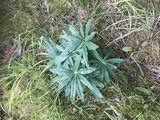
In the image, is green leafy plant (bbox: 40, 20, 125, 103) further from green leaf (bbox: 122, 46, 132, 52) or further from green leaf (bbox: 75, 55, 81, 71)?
green leaf (bbox: 122, 46, 132, 52)

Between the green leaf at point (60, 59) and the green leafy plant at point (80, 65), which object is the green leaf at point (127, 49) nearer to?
the green leafy plant at point (80, 65)

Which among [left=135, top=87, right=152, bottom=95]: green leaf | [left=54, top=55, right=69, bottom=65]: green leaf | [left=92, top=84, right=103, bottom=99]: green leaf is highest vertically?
[left=54, top=55, right=69, bottom=65]: green leaf

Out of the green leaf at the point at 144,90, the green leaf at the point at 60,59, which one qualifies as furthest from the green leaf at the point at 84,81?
the green leaf at the point at 144,90

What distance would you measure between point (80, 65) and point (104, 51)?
239 mm

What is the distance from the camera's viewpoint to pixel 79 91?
1.40 m

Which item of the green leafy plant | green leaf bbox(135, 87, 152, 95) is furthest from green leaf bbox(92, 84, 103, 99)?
green leaf bbox(135, 87, 152, 95)

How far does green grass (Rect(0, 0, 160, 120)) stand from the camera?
156 centimetres

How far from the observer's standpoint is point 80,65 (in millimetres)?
1417

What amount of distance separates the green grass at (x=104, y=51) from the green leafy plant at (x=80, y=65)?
15 cm

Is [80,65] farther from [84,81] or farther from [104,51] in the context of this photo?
[104,51]

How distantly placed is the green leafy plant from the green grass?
147 mm

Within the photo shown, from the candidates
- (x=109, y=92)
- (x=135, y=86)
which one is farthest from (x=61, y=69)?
(x=135, y=86)

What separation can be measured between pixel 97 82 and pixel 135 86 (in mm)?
281

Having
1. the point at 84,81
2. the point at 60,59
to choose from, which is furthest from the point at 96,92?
the point at 60,59
